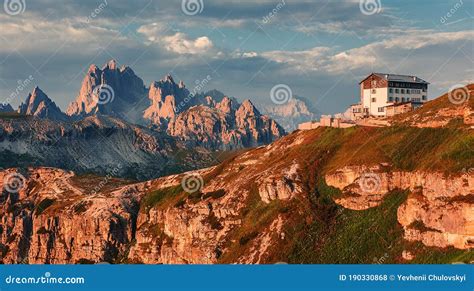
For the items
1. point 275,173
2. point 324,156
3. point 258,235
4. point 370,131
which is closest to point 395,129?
point 370,131

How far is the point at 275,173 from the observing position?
197 metres

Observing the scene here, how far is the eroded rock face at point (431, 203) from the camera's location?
142 metres

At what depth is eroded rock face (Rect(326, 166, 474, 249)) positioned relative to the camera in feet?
468

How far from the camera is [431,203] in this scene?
151m

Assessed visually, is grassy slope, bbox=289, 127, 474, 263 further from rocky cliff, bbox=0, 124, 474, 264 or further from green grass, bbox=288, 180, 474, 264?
rocky cliff, bbox=0, 124, 474, 264

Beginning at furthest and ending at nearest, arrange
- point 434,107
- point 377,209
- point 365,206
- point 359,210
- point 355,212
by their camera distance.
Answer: point 434,107, point 355,212, point 359,210, point 365,206, point 377,209

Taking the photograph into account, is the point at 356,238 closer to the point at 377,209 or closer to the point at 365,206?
the point at 377,209

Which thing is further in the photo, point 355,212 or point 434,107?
point 434,107

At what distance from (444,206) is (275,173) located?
200 feet

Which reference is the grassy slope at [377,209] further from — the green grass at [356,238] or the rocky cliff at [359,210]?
the rocky cliff at [359,210]

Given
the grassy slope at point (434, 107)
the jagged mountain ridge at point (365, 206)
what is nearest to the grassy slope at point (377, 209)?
the jagged mountain ridge at point (365, 206)

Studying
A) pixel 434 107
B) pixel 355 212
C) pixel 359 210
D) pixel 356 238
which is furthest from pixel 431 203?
pixel 434 107

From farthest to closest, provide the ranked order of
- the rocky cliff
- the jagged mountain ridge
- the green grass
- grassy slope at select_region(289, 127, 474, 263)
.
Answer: grassy slope at select_region(289, 127, 474, 263) < the green grass < the jagged mountain ridge < the rocky cliff

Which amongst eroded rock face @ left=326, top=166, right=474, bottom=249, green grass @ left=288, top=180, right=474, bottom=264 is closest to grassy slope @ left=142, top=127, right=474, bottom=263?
green grass @ left=288, top=180, right=474, bottom=264
